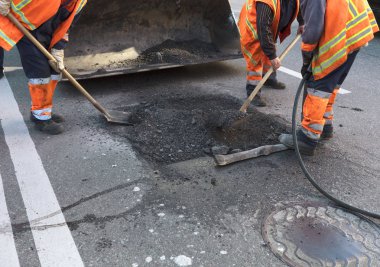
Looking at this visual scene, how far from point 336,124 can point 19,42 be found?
3095 millimetres

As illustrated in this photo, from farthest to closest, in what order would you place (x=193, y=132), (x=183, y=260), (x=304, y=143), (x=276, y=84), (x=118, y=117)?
(x=276, y=84)
(x=118, y=117)
(x=193, y=132)
(x=304, y=143)
(x=183, y=260)

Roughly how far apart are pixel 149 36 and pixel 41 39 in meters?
1.97

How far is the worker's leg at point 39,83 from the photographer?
3.23 metres

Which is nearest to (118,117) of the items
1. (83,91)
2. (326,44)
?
(83,91)

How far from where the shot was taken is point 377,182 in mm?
2898

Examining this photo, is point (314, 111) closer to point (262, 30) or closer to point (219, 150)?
point (219, 150)

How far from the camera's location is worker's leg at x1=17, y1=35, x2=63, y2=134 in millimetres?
3230

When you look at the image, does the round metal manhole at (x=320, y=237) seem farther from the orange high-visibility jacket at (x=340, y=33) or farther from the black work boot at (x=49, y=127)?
the black work boot at (x=49, y=127)

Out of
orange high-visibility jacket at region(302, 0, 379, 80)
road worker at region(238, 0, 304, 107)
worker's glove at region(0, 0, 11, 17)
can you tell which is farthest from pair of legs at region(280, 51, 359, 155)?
worker's glove at region(0, 0, 11, 17)

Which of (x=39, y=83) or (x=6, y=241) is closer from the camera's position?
(x=6, y=241)

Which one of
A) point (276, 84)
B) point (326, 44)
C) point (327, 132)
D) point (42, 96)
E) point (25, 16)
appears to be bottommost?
point (276, 84)

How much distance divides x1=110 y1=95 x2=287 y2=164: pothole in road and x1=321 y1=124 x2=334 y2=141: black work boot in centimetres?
36

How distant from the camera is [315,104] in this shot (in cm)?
303

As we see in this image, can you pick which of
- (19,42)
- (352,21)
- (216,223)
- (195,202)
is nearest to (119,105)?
(19,42)
